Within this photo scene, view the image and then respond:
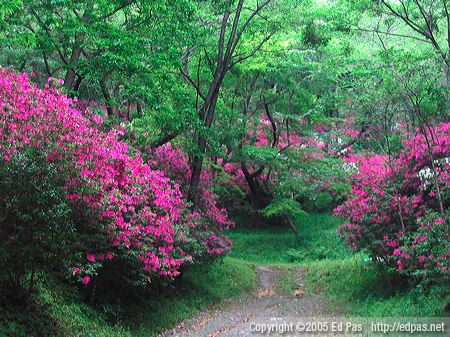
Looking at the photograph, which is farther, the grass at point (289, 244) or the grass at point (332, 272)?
the grass at point (289, 244)

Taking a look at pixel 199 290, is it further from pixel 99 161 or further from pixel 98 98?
pixel 98 98

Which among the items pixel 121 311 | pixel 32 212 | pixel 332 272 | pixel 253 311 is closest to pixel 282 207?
pixel 332 272

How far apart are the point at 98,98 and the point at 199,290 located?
345 inches

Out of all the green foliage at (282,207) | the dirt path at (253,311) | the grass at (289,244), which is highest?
the green foliage at (282,207)

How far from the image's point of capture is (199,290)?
12.1 meters

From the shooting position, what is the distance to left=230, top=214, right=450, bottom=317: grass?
10.1 meters

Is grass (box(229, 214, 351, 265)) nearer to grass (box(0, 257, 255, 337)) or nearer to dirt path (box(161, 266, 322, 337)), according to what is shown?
dirt path (box(161, 266, 322, 337))

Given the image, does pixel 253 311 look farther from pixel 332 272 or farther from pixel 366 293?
pixel 332 272

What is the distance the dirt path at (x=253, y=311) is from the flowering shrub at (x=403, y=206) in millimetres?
2247

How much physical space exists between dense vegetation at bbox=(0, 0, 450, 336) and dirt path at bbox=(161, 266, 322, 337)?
0.46 metres

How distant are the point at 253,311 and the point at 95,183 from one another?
249 inches

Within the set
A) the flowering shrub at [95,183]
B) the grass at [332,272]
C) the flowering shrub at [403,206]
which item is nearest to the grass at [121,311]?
the flowering shrub at [95,183]

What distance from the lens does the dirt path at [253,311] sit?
29.6ft

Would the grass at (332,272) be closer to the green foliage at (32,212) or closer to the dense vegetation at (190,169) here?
the dense vegetation at (190,169)
